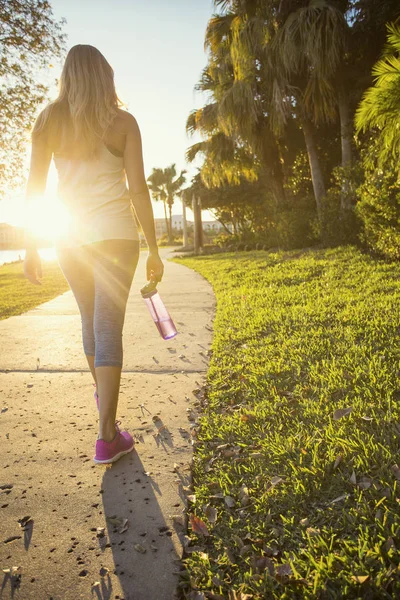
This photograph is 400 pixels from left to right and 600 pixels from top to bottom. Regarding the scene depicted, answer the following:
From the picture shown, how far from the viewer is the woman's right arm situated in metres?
2.27

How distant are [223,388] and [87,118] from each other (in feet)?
6.68

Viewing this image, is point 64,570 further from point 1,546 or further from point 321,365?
point 321,365

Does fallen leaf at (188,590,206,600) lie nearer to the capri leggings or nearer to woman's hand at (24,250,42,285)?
the capri leggings

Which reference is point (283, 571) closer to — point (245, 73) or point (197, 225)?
point (245, 73)

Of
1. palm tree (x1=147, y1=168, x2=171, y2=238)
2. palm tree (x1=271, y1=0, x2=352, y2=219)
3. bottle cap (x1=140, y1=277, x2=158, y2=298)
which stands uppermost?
palm tree (x1=147, y1=168, x2=171, y2=238)

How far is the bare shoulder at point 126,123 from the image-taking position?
2246 millimetres

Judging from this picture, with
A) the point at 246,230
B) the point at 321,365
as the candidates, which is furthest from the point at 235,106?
the point at 321,365

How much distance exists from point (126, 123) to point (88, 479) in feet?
5.87

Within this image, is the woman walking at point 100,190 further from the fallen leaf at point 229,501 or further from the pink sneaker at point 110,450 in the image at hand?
the fallen leaf at point 229,501

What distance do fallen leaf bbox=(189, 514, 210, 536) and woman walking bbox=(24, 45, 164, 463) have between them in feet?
2.12

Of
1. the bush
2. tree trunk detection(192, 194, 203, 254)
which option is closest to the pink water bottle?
the bush

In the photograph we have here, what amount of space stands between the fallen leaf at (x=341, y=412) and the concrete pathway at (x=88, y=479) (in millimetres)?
849

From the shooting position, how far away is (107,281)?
2293mm

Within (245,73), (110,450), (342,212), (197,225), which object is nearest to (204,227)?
(197,225)
